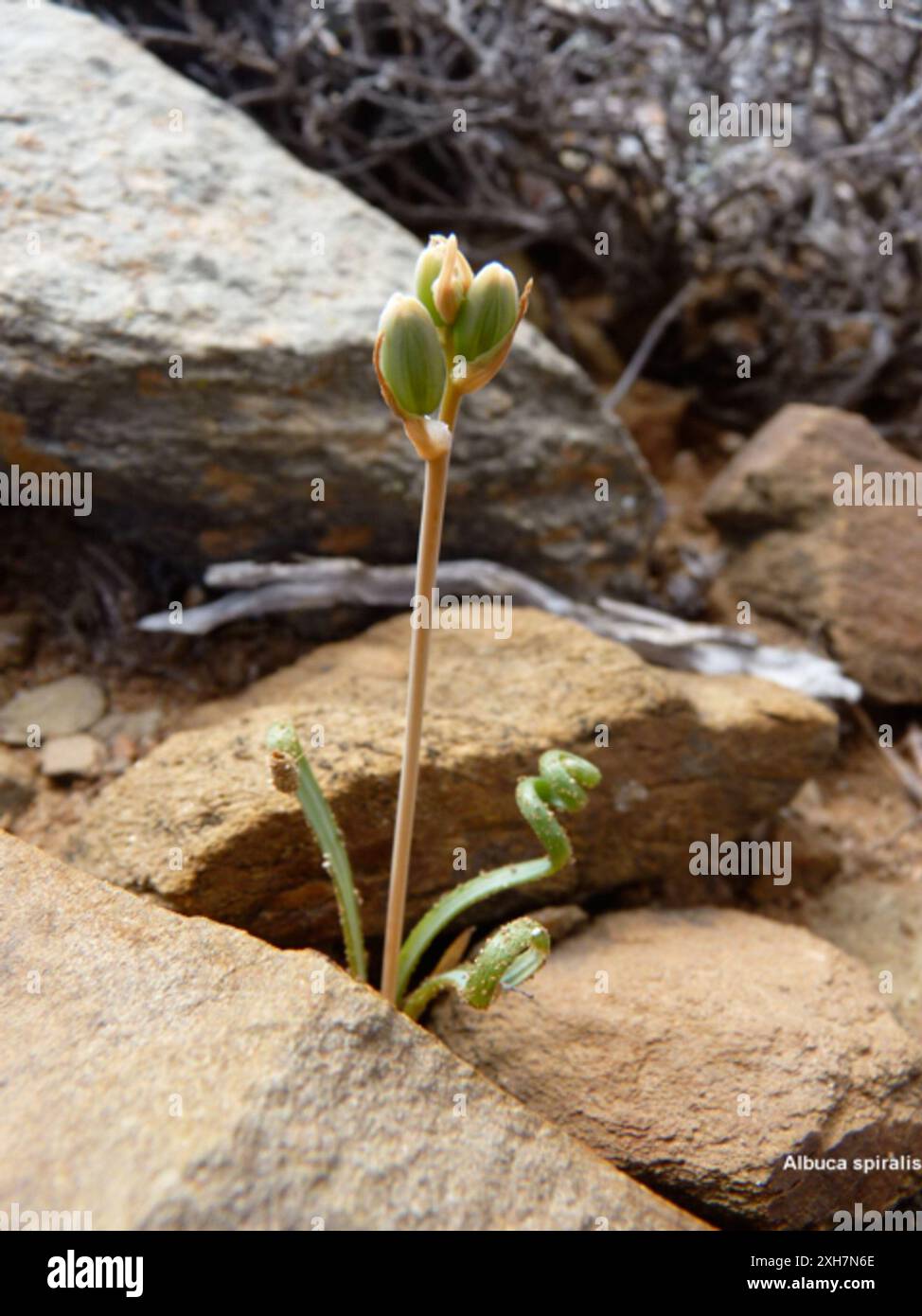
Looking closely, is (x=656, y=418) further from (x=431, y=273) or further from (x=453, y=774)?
(x=431, y=273)

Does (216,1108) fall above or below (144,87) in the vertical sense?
below

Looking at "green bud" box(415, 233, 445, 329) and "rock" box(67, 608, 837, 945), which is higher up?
"green bud" box(415, 233, 445, 329)

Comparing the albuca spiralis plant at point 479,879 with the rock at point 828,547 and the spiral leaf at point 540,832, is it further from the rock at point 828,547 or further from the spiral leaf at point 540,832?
the rock at point 828,547

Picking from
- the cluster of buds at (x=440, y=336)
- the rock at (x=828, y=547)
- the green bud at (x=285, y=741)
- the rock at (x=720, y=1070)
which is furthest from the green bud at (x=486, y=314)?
the rock at (x=828, y=547)

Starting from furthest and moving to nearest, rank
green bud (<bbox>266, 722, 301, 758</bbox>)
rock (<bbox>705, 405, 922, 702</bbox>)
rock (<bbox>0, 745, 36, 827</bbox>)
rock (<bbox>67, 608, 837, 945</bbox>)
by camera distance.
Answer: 1. rock (<bbox>705, 405, 922, 702</bbox>)
2. rock (<bbox>0, 745, 36, 827</bbox>)
3. rock (<bbox>67, 608, 837, 945</bbox>)
4. green bud (<bbox>266, 722, 301, 758</bbox>)

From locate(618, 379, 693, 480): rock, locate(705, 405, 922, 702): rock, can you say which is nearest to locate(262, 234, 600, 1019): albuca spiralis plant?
locate(705, 405, 922, 702): rock

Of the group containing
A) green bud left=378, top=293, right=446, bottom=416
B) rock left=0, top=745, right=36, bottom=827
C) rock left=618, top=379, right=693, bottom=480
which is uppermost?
green bud left=378, top=293, right=446, bottom=416

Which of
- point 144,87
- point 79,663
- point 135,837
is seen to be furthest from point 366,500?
point 144,87

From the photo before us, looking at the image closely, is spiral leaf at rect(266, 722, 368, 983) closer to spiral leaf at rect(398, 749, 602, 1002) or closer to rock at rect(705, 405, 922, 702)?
spiral leaf at rect(398, 749, 602, 1002)

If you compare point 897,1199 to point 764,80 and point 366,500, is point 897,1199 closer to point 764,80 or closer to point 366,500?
point 366,500
